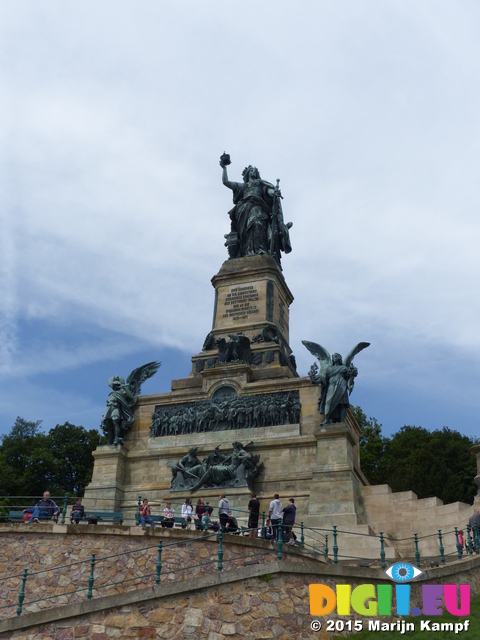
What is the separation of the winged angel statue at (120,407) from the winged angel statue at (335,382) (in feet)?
26.2

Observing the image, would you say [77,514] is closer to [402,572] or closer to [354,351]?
[402,572]

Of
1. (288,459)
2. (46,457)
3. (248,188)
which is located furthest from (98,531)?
(46,457)

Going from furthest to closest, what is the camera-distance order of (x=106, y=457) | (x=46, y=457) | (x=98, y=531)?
(x=46, y=457) → (x=106, y=457) → (x=98, y=531)

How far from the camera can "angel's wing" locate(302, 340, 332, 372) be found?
28.5 m

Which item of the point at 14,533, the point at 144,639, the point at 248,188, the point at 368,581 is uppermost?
the point at 248,188

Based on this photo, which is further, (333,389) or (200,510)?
(333,389)

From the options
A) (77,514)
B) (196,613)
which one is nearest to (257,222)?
(77,514)

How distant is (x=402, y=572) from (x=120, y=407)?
57.4 feet

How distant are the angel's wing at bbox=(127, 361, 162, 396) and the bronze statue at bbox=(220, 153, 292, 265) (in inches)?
294

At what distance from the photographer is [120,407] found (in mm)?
30391

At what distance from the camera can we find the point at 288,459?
2712 cm

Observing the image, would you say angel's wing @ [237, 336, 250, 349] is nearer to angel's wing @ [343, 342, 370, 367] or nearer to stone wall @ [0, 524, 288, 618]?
angel's wing @ [343, 342, 370, 367]

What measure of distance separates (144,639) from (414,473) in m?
30.8

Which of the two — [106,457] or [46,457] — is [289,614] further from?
[46,457]
